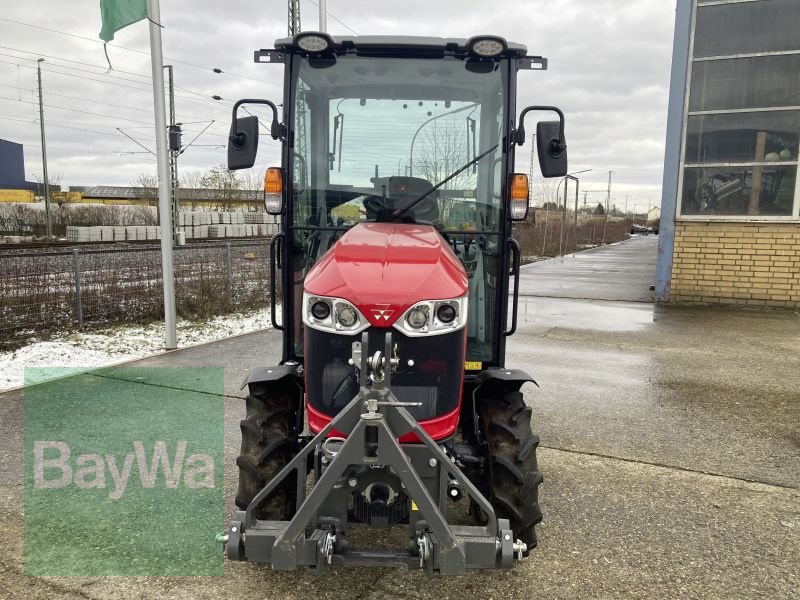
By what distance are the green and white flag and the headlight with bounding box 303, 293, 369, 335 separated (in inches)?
229

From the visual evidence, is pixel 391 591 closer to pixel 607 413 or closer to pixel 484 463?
pixel 484 463

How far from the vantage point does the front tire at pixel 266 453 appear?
2.76 m

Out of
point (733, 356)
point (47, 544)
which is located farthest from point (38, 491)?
point (733, 356)

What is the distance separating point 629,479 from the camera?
12.8 ft

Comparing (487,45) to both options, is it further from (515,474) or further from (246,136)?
(515,474)

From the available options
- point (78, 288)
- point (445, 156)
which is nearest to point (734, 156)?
point (445, 156)

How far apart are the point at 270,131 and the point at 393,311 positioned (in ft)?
5.14

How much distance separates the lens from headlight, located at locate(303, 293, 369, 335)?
2.52 meters

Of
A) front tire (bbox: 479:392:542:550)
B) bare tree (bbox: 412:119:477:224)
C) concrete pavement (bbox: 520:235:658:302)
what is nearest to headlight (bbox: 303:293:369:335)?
front tire (bbox: 479:392:542:550)

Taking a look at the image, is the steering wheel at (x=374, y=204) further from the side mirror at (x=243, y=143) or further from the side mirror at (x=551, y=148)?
the side mirror at (x=551, y=148)

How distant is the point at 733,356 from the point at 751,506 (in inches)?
162

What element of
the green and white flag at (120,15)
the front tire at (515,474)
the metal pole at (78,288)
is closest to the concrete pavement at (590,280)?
the metal pole at (78,288)

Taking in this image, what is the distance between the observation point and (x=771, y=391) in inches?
228

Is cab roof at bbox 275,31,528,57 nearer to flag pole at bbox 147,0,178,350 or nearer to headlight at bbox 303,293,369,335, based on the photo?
headlight at bbox 303,293,369,335
